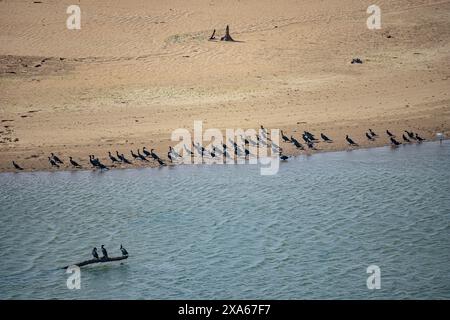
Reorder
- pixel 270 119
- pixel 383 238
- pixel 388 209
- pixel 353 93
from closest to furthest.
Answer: pixel 383 238, pixel 388 209, pixel 270 119, pixel 353 93

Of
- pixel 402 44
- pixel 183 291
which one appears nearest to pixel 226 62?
pixel 402 44

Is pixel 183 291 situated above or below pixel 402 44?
below

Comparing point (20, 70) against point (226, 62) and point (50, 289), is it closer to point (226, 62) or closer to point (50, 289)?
point (226, 62)

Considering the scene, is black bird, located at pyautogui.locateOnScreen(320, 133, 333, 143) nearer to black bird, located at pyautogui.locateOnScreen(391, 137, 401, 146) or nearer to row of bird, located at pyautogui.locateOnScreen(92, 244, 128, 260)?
black bird, located at pyautogui.locateOnScreen(391, 137, 401, 146)

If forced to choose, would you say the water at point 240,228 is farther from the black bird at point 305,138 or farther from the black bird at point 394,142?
the black bird at point 305,138

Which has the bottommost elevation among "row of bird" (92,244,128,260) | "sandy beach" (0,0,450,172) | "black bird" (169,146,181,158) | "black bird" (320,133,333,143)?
"row of bird" (92,244,128,260)

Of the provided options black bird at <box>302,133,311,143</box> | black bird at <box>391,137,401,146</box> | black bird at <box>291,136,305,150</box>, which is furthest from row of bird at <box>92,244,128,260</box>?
black bird at <box>391,137,401,146</box>
